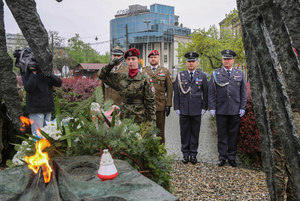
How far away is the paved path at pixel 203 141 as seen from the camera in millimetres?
5273

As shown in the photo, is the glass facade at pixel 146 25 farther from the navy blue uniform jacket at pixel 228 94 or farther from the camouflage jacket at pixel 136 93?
the camouflage jacket at pixel 136 93

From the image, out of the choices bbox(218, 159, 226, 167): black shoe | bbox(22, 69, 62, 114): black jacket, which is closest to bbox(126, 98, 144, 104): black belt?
bbox(22, 69, 62, 114): black jacket

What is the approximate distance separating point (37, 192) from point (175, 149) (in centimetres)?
482

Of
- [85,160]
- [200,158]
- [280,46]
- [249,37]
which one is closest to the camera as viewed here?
[280,46]

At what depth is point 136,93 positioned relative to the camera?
3.57m

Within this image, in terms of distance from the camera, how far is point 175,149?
5.91 m

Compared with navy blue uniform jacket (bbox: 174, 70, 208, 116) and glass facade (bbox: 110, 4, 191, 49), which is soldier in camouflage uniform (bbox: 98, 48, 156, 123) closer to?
navy blue uniform jacket (bbox: 174, 70, 208, 116)

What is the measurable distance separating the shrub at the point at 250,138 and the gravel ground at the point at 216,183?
389mm

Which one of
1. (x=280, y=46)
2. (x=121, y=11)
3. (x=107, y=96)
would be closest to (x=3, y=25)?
(x=280, y=46)

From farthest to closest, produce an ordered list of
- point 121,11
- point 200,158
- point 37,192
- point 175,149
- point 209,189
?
point 121,11
point 175,149
point 200,158
point 209,189
point 37,192

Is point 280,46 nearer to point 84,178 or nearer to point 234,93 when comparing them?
point 84,178

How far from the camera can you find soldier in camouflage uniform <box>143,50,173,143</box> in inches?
203

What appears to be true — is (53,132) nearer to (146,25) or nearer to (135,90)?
(135,90)

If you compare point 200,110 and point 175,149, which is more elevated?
point 200,110
